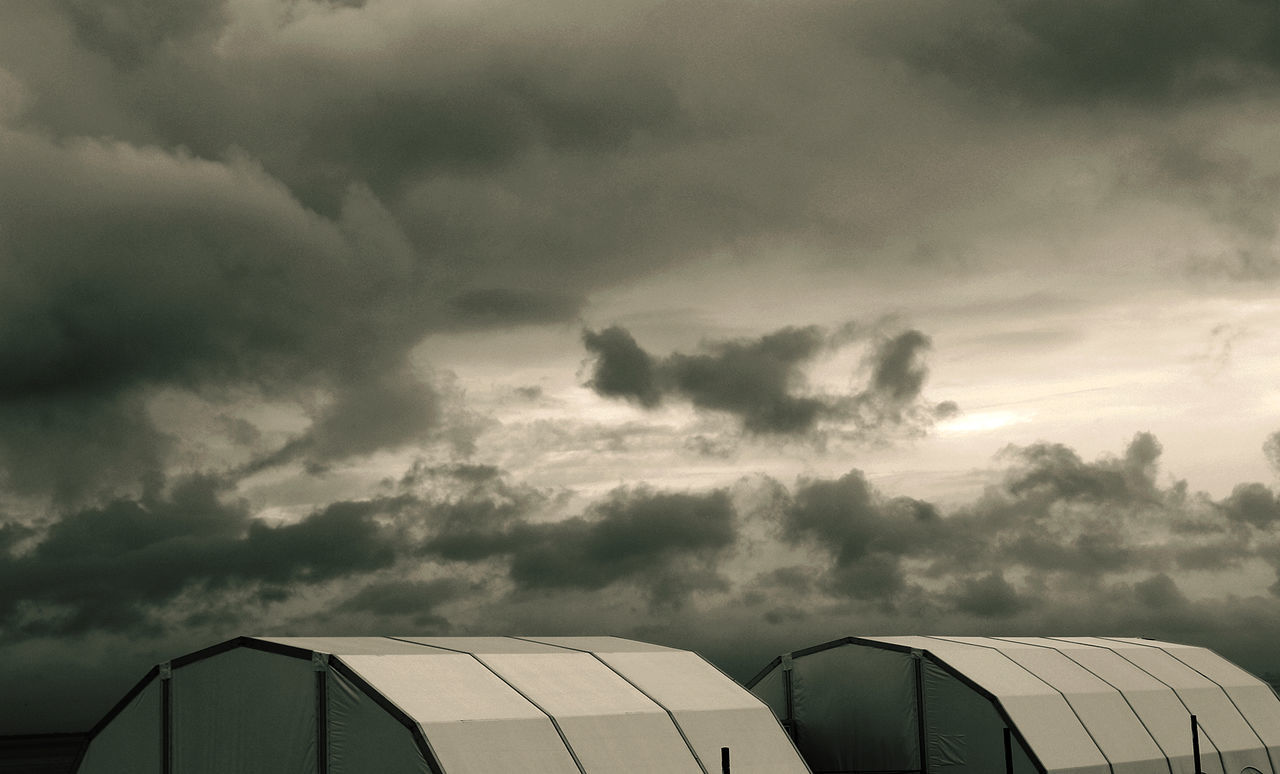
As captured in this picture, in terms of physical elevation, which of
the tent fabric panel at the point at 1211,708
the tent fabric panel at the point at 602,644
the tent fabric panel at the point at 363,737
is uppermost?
the tent fabric panel at the point at 602,644

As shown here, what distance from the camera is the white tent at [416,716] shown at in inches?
1218

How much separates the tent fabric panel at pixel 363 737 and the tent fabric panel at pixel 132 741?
20.6 feet

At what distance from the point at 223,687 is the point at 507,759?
7924 mm

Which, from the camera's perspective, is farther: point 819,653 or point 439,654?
point 819,653

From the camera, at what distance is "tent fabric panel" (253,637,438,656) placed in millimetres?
33281

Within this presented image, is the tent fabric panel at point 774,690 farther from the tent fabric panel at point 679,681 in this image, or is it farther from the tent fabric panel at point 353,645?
the tent fabric panel at point 353,645

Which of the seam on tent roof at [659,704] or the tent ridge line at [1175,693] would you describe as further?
the tent ridge line at [1175,693]

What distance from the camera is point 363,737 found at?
101 ft

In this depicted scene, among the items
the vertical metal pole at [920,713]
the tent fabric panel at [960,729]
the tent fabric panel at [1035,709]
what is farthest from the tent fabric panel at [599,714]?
the tent fabric panel at [1035,709]

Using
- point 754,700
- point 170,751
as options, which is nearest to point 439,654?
point 170,751

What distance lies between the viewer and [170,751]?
3434 centimetres

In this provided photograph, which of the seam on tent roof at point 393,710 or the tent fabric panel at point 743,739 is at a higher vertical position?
the seam on tent roof at point 393,710

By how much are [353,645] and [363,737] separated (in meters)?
4.71

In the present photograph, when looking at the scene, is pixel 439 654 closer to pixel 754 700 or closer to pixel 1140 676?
pixel 754 700
